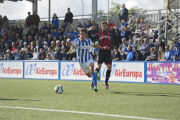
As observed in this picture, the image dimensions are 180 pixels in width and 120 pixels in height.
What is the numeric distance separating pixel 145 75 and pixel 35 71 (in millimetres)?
7088

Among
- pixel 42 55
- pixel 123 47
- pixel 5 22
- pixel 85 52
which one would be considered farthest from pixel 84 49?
pixel 5 22

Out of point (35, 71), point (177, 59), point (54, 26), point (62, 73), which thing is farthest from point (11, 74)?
point (177, 59)

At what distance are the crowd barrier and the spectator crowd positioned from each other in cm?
78

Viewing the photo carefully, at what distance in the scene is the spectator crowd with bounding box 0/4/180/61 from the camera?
50.2 ft

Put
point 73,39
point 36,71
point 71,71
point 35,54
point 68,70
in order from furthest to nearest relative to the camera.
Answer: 1. point 73,39
2. point 35,54
3. point 36,71
4. point 68,70
5. point 71,71

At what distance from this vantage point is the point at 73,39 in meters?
19.9

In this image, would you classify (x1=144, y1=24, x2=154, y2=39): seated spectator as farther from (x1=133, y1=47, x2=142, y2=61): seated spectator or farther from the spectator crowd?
(x1=133, y1=47, x2=142, y2=61): seated spectator

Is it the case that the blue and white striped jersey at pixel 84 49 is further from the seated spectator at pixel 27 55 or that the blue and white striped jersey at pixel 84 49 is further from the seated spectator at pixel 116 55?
the seated spectator at pixel 27 55

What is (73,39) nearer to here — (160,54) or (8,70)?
(8,70)

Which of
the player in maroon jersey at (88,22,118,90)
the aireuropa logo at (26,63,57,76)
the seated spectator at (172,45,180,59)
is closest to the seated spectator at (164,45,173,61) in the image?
the seated spectator at (172,45,180,59)

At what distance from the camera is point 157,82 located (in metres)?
14.0

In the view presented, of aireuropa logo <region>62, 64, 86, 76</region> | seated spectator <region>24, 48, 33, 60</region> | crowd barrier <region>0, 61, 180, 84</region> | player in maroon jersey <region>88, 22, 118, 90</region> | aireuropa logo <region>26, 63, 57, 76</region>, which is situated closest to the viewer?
player in maroon jersey <region>88, 22, 118, 90</region>

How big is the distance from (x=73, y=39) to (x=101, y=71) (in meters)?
5.20

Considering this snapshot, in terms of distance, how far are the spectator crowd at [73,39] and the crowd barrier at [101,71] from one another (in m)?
0.78
